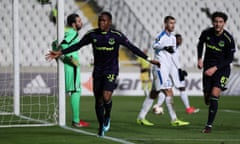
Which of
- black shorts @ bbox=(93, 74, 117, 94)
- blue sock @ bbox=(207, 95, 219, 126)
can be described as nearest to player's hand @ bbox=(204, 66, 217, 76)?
blue sock @ bbox=(207, 95, 219, 126)

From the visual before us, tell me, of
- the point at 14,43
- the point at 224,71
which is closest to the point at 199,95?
the point at 14,43

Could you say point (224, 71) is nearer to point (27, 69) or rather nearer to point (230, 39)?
point (230, 39)

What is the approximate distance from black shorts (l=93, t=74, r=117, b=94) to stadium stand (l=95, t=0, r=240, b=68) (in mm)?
19655

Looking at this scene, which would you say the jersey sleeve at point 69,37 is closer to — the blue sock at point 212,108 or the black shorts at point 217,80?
the black shorts at point 217,80

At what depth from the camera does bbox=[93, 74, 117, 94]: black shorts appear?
36.3ft

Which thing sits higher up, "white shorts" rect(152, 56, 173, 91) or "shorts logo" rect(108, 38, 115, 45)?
"shorts logo" rect(108, 38, 115, 45)

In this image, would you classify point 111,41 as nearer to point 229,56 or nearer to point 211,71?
point 211,71

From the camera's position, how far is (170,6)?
108ft

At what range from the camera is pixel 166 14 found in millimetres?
32562

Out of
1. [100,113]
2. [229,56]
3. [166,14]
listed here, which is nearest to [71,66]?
[100,113]

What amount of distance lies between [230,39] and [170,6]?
20.8 meters

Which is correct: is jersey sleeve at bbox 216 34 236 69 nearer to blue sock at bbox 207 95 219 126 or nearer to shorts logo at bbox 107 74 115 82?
blue sock at bbox 207 95 219 126

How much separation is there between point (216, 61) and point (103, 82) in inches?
85.8

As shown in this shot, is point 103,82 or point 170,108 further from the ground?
point 103,82
